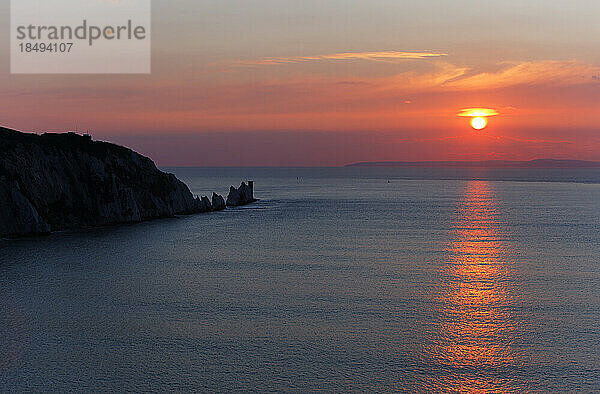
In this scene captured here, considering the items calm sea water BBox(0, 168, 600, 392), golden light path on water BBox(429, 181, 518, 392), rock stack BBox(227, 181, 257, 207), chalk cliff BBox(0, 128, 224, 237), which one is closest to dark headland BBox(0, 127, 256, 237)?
chalk cliff BBox(0, 128, 224, 237)

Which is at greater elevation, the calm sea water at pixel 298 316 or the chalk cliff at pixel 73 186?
the chalk cliff at pixel 73 186

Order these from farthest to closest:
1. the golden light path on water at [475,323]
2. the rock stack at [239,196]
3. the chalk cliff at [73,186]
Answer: the rock stack at [239,196]
the chalk cliff at [73,186]
the golden light path on water at [475,323]

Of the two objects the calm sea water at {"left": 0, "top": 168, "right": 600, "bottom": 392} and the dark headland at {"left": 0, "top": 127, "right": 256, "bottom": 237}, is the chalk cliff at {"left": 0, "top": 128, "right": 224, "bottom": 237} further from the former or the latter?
the calm sea water at {"left": 0, "top": 168, "right": 600, "bottom": 392}

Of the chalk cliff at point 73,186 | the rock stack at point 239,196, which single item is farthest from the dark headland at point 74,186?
the rock stack at point 239,196

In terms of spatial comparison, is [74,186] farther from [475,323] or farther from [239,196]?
[475,323]

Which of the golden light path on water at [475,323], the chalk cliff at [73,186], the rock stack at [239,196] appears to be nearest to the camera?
the golden light path on water at [475,323]

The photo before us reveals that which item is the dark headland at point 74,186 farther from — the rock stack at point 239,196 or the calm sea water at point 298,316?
the rock stack at point 239,196

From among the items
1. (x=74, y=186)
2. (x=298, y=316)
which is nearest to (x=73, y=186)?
(x=74, y=186)

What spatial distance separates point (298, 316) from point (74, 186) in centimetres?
4906

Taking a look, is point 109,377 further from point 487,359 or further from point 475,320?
point 475,320

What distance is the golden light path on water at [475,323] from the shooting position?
63.9ft

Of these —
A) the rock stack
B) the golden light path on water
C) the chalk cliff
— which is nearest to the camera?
the golden light path on water

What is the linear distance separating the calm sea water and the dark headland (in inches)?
197

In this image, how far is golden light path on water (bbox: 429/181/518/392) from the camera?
1947 cm
